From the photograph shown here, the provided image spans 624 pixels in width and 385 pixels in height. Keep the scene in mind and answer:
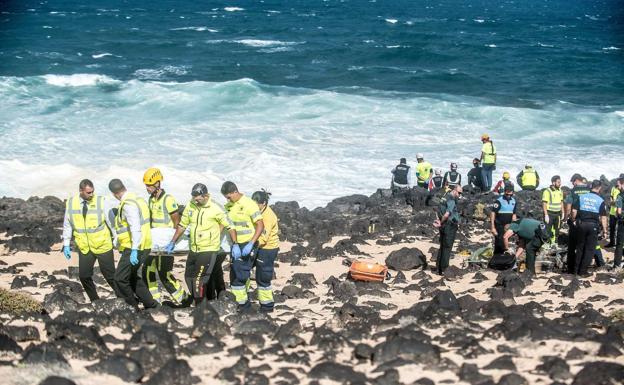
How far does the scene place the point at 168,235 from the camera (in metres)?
10.6

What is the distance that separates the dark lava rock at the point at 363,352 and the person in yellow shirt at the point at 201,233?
2734 millimetres

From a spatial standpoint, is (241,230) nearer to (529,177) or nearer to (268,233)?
(268,233)

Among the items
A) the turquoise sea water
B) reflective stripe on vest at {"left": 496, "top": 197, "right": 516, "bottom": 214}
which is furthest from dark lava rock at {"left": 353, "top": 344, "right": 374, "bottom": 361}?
the turquoise sea water

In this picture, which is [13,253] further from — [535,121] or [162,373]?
[535,121]

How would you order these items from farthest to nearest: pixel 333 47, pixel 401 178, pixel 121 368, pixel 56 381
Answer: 1. pixel 333 47
2. pixel 401 178
3. pixel 121 368
4. pixel 56 381

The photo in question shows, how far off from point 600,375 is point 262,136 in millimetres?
26045

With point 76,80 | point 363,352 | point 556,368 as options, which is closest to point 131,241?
point 363,352

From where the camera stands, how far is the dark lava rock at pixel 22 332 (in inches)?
348

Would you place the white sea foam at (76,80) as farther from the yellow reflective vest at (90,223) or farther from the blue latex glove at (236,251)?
the blue latex glove at (236,251)

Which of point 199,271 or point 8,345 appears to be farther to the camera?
point 199,271

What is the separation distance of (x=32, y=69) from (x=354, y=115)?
840 inches

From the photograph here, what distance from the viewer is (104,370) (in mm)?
7930

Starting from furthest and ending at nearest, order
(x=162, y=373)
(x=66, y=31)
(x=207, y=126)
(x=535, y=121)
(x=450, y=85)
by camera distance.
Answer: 1. (x=66, y=31)
2. (x=450, y=85)
3. (x=535, y=121)
4. (x=207, y=126)
5. (x=162, y=373)

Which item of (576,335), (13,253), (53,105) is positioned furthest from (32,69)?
(576,335)
